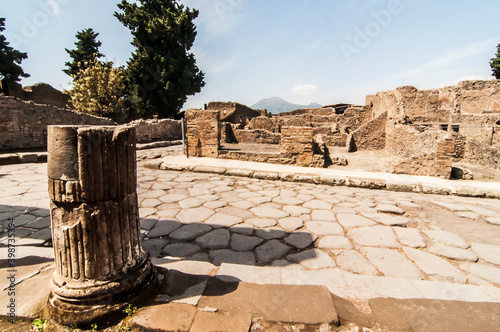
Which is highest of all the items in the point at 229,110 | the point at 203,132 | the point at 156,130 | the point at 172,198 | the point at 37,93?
the point at 37,93

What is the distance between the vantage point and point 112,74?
17078 millimetres

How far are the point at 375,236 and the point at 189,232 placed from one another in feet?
6.47

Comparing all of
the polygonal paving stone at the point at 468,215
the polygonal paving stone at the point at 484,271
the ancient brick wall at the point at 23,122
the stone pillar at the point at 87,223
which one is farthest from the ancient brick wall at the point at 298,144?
the ancient brick wall at the point at 23,122

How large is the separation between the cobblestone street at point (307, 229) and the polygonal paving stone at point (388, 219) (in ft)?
0.04

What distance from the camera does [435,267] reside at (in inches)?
79.3

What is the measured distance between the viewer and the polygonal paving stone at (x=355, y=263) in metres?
1.95

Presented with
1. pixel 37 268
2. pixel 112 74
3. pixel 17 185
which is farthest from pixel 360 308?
pixel 112 74

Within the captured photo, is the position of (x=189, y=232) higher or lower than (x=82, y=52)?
lower

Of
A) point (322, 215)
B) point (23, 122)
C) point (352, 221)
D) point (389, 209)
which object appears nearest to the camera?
point (352, 221)

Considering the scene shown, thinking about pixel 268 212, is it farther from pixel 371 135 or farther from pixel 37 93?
pixel 37 93

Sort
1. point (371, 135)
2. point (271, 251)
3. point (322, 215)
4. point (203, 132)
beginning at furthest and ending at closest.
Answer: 1. point (371, 135)
2. point (203, 132)
3. point (322, 215)
4. point (271, 251)

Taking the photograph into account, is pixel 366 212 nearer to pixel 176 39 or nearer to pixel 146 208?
pixel 146 208

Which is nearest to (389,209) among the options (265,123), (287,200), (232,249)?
(287,200)

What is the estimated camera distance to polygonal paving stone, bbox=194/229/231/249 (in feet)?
7.59
